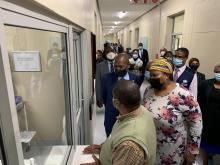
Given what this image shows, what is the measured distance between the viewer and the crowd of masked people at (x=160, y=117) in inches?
41.3

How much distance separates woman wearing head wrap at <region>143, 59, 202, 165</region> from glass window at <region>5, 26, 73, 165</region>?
0.82 metres

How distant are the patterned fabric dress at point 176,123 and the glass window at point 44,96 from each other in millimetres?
828

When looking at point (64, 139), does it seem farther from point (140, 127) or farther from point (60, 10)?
point (60, 10)

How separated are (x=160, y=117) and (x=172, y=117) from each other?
10 centimetres

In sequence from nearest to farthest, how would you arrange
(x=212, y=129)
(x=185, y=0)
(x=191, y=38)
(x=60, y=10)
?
(x=60, y=10) → (x=212, y=129) → (x=191, y=38) → (x=185, y=0)

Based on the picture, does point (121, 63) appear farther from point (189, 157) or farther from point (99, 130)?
point (99, 130)

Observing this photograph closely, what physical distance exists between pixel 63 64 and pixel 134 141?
98 centimetres

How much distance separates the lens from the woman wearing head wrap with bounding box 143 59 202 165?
5.45 ft

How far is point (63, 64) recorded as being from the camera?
166cm

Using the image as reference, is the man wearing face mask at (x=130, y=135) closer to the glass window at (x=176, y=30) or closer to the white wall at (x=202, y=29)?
the white wall at (x=202, y=29)

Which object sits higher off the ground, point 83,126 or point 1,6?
point 1,6

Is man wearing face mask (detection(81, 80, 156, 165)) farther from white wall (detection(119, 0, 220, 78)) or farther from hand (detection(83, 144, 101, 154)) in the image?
white wall (detection(119, 0, 220, 78))

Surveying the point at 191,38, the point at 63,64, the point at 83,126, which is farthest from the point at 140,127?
the point at 191,38

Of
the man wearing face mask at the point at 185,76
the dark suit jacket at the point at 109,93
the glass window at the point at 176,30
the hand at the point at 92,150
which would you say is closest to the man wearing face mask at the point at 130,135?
the hand at the point at 92,150
